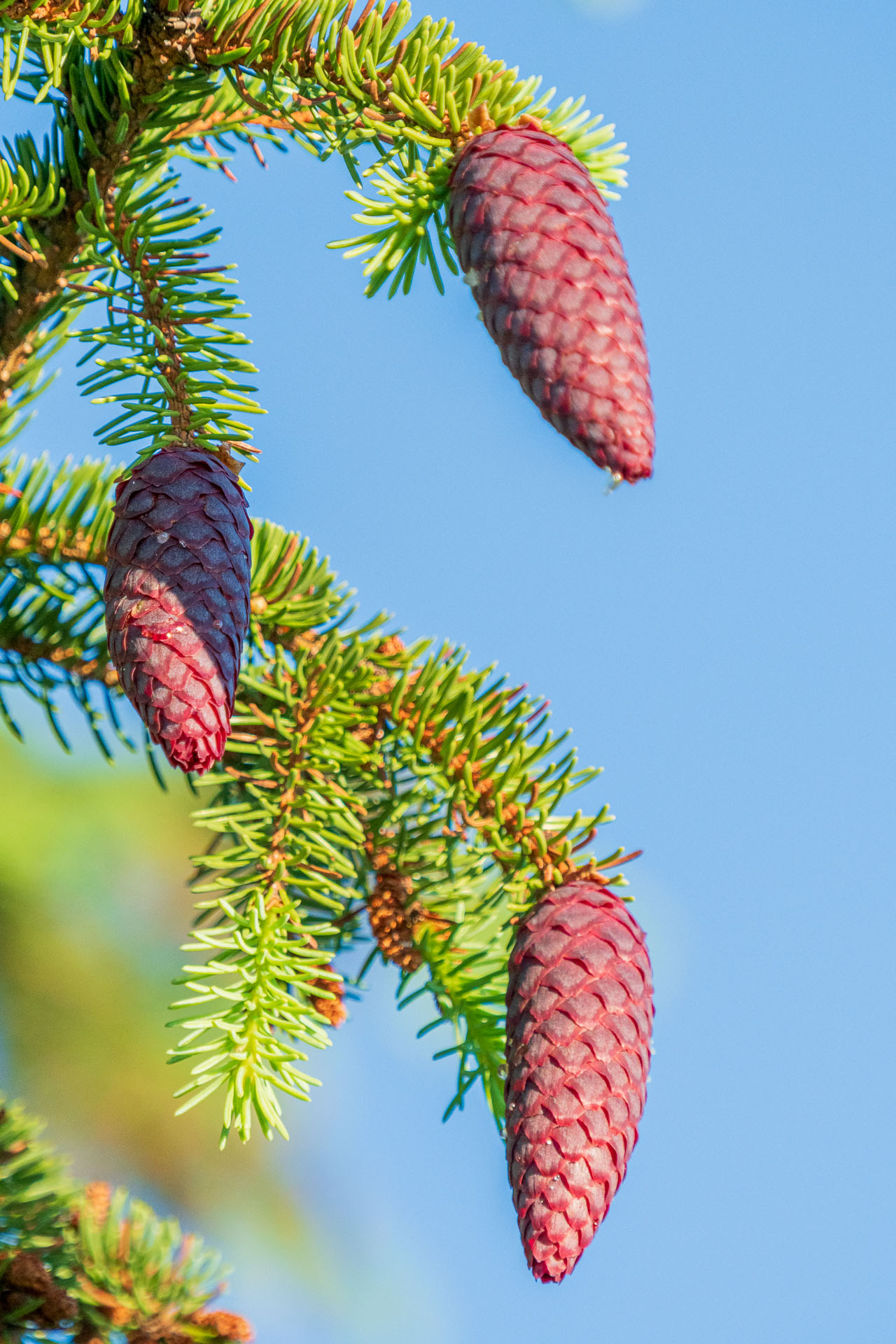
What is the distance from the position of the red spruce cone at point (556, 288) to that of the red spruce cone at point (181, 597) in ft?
0.61

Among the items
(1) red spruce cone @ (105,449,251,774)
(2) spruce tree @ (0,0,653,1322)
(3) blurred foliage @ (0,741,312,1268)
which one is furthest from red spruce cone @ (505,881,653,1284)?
(3) blurred foliage @ (0,741,312,1268)

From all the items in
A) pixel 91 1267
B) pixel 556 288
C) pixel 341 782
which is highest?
pixel 556 288

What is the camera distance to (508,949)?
84 cm

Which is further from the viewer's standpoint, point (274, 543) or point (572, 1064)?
point (274, 543)

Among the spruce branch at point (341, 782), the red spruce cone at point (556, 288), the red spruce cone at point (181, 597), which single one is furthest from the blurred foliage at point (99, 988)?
the red spruce cone at point (556, 288)

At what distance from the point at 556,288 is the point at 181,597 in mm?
251

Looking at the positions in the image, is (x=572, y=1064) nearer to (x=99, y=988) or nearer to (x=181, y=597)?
(x=181, y=597)

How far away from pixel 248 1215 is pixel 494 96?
264 centimetres

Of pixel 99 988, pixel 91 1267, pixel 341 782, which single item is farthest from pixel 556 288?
pixel 99 988

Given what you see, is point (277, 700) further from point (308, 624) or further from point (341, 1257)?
point (341, 1257)

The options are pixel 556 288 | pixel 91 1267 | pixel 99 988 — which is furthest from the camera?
pixel 99 988

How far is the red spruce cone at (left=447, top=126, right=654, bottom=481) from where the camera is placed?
600mm

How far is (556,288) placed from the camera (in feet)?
2.11

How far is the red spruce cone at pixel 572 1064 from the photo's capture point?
68 cm
